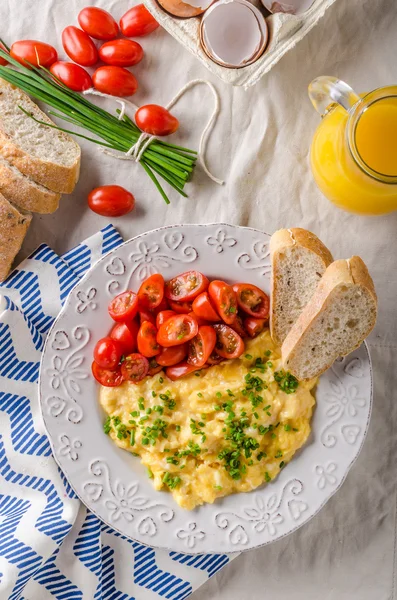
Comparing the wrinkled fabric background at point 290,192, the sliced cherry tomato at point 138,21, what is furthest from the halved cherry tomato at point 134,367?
the sliced cherry tomato at point 138,21

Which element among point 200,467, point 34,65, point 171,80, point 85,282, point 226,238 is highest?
point 171,80

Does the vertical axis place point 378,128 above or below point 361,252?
above

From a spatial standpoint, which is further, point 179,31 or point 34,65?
point 34,65

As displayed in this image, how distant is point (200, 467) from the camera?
100.0 inches

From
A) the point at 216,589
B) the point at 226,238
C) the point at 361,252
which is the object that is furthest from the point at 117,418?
the point at 361,252

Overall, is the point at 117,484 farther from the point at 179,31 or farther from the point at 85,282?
the point at 179,31

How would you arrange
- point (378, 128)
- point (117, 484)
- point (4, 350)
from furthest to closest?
1. point (4, 350)
2. point (117, 484)
3. point (378, 128)

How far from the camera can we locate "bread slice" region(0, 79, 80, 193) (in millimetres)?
2750

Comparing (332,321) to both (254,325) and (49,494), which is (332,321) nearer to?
(254,325)

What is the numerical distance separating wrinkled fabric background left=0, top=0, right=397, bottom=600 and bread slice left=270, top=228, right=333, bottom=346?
40 centimetres

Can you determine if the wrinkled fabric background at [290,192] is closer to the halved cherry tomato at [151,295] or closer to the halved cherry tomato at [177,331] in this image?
the halved cherry tomato at [151,295]

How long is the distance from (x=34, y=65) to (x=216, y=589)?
2588 mm

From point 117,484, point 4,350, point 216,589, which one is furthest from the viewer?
point 216,589

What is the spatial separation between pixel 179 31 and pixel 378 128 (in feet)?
3.00
